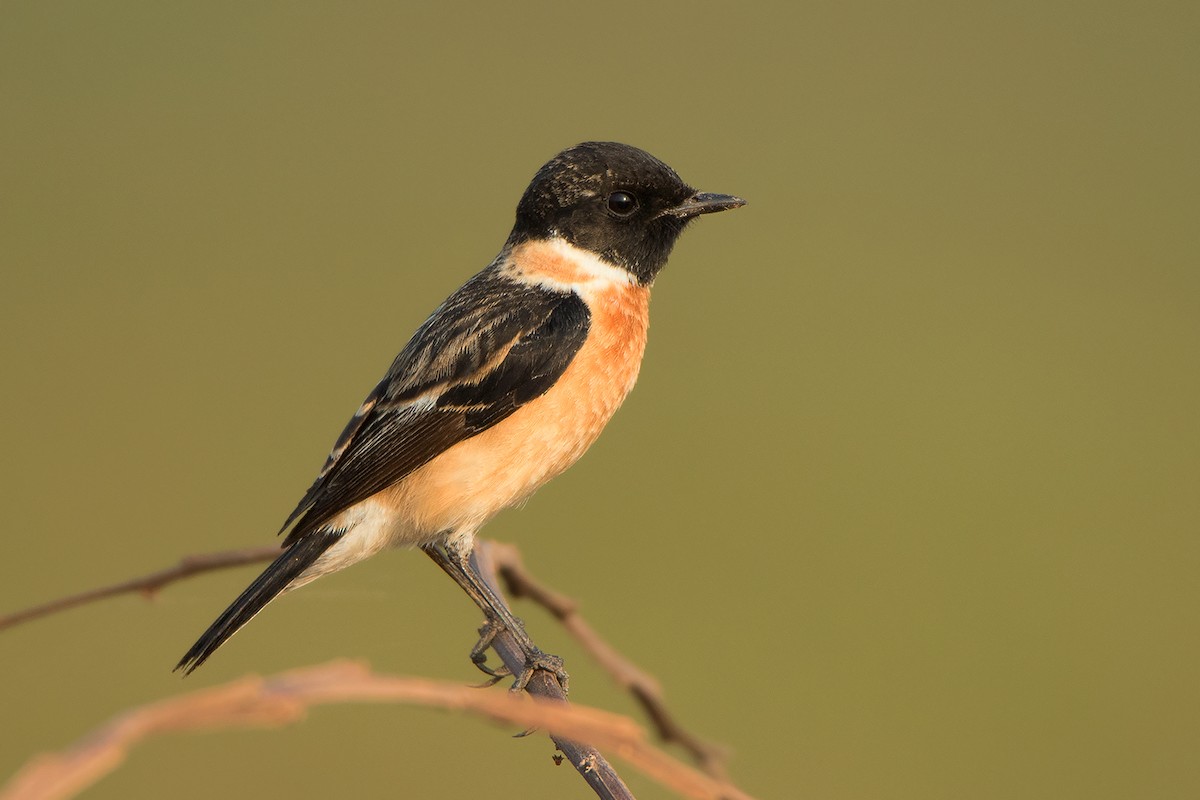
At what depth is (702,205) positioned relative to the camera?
4004 mm

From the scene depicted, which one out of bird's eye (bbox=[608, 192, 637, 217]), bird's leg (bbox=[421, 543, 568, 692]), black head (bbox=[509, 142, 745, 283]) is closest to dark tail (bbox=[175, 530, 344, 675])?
bird's leg (bbox=[421, 543, 568, 692])

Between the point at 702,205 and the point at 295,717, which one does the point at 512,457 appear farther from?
the point at 295,717

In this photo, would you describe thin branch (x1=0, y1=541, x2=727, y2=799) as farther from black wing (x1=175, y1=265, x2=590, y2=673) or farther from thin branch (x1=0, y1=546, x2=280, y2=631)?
black wing (x1=175, y1=265, x2=590, y2=673)

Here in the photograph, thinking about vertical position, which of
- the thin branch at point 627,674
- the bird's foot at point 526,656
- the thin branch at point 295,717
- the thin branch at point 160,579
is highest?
the thin branch at point 295,717

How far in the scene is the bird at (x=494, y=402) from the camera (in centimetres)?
359

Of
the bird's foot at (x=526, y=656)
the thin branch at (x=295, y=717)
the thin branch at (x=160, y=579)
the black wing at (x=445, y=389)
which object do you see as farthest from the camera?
the black wing at (x=445, y=389)

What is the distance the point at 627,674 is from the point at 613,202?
2.23 metres

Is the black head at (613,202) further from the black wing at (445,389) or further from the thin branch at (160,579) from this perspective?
the thin branch at (160,579)

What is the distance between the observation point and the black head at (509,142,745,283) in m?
3.95

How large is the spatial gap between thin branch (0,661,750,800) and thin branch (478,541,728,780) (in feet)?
3.72

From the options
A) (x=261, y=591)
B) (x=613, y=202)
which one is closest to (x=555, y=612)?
(x=261, y=591)

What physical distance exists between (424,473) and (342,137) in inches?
369

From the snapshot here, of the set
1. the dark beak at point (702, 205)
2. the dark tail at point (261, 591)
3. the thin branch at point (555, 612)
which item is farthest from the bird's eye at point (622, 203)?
the thin branch at point (555, 612)

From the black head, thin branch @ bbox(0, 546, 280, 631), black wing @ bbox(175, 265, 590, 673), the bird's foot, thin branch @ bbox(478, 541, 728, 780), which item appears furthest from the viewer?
the black head
